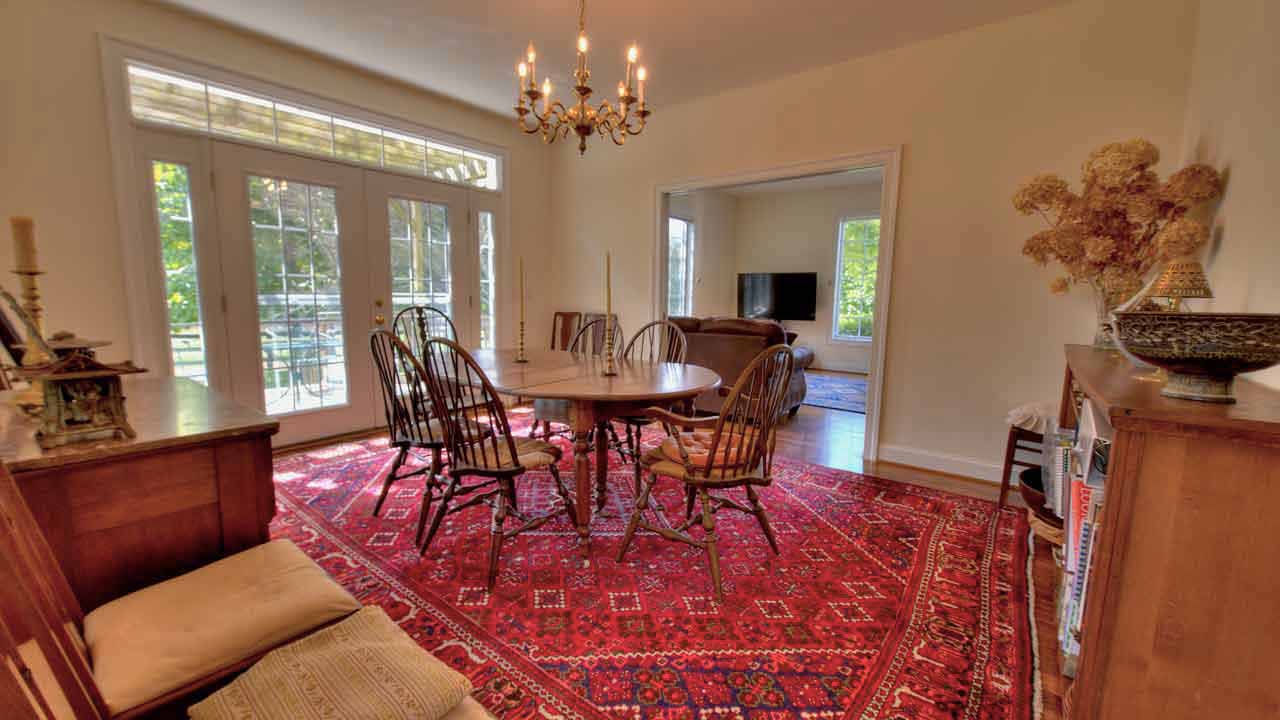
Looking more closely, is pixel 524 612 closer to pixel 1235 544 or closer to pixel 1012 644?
pixel 1012 644

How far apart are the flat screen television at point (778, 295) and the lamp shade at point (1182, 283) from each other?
21.6 ft

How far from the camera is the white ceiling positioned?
285 cm

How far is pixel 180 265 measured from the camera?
3.18m

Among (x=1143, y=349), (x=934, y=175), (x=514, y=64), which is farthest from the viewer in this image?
(x=514, y=64)

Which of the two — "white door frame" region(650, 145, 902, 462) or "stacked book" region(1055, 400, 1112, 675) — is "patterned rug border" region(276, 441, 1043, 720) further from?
"white door frame" region(650, 145, 902, 462)

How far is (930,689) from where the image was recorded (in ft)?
4.93

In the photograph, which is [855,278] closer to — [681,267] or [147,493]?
[681,267]

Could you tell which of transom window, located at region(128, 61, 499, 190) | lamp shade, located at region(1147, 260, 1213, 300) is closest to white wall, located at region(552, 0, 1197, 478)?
lamp shade, located at region(1147, 260, 1213, 300)

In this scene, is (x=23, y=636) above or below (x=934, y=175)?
below

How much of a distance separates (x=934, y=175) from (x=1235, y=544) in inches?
113

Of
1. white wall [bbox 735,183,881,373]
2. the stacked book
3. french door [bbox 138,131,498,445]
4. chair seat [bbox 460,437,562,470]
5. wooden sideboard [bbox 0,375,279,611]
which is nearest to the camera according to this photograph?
wooden sideboard [bbox 0,375,279,611]

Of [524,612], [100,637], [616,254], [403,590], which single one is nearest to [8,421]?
[100,637]

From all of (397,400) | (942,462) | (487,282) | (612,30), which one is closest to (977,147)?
(942,462)

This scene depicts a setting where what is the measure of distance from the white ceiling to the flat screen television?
458 centimetres
